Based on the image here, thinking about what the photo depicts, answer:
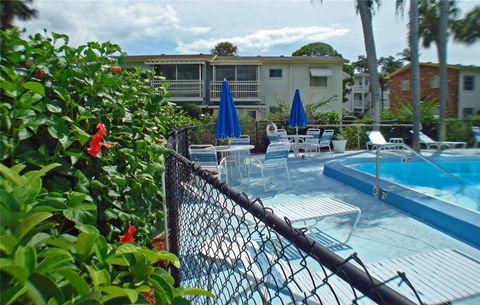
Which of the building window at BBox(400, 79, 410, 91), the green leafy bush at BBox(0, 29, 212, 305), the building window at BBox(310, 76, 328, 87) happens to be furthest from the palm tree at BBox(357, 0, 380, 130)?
the building window at BBox(400, 79, 410, 91)

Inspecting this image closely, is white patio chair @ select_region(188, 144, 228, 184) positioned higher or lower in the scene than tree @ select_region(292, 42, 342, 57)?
lower

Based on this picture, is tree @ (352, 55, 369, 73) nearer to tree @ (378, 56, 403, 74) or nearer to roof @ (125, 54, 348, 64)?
tree @ (378, 56, 403, 74)

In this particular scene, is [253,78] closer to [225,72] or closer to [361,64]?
[225,72]

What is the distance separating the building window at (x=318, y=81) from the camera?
24500mm

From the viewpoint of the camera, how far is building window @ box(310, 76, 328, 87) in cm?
2450

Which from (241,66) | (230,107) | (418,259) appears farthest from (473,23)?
(418,259)

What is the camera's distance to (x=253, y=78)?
2483cm

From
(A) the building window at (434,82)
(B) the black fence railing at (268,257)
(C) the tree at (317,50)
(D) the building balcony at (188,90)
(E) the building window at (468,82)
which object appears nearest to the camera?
(B) the black fence railing at (268,257)

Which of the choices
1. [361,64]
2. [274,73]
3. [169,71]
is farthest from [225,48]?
[361,64]

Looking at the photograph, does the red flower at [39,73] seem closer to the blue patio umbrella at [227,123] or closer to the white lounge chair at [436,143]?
the blue patio umbrella at [227,123]

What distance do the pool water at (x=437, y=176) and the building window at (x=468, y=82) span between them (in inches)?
780

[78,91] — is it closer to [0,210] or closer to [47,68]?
[47,68]

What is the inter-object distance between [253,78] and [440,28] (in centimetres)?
1254

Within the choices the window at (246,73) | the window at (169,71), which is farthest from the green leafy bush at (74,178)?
the window at (169,71)
